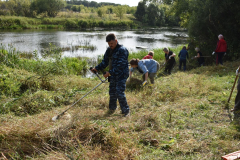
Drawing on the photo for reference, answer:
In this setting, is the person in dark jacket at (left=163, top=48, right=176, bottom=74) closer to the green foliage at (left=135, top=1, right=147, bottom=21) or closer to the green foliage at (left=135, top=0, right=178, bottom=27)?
the green foliage at (left=135, top=0, right=178, bottom=27)

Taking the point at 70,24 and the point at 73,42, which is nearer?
the point at 73,42

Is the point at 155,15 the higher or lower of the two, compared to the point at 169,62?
higher

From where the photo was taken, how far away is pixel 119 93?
4090 mm

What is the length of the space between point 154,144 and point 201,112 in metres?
1.78

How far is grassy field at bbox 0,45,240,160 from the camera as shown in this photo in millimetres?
2855

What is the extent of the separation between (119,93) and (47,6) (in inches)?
2180

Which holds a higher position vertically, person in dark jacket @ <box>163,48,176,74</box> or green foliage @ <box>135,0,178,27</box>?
green foliage @ <box>135,0,178,27</box>

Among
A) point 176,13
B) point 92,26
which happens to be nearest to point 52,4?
point 92,26

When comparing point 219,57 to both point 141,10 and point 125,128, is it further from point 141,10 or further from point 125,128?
point 141,10

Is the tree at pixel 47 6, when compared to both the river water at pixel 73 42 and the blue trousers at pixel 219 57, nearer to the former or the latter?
the river water at pixel 73 42

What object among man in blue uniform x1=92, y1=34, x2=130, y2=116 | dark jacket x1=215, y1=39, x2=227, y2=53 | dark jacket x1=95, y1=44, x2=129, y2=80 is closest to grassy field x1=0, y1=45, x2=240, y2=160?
man in blue uniform x1=92, y1=34, x2=130, y2=116

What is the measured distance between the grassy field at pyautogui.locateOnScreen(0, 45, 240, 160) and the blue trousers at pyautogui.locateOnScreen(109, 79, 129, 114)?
0.78 feet

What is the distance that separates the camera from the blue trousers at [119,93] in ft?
13.4

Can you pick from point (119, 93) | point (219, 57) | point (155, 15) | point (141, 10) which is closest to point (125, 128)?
point (119, 93)
